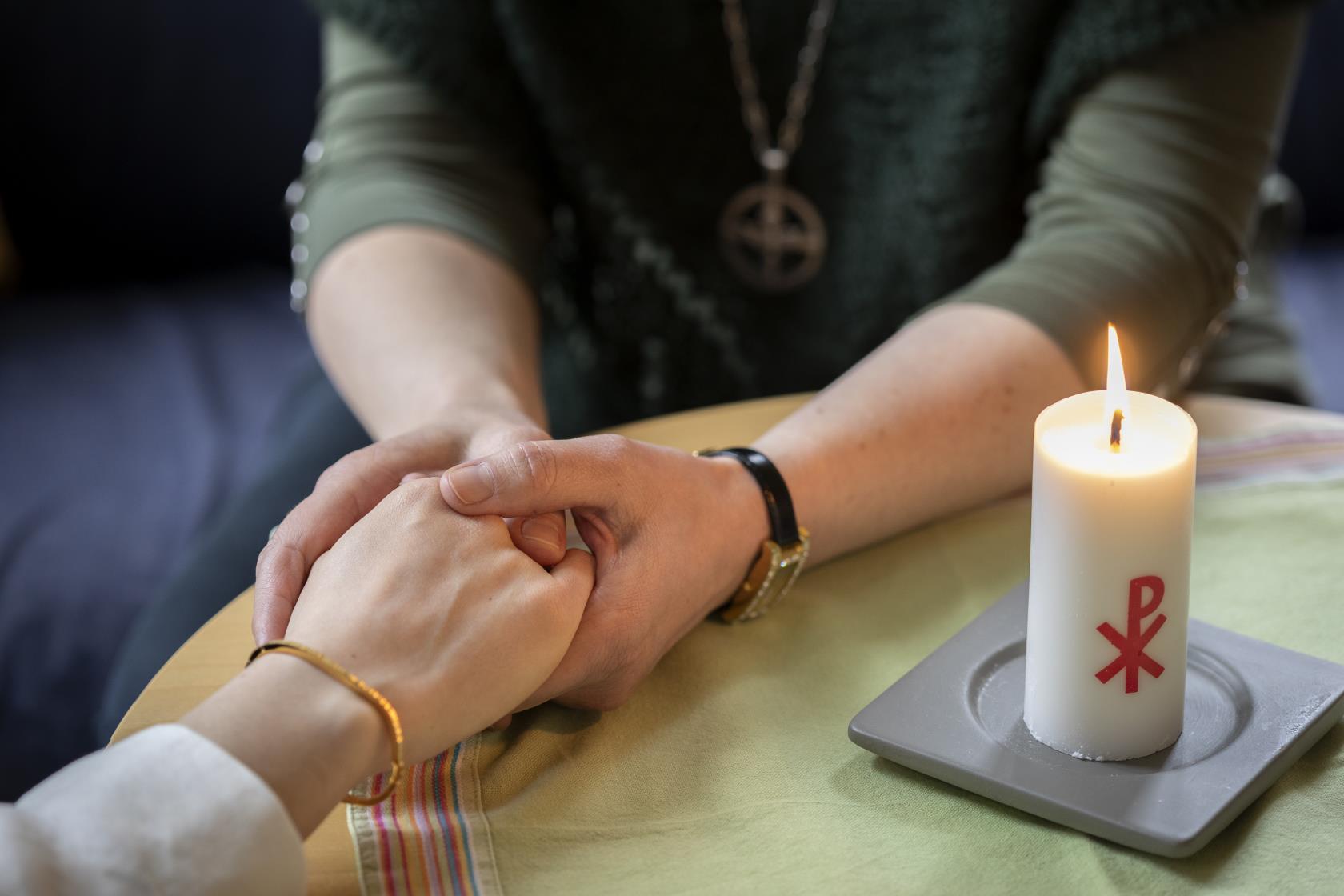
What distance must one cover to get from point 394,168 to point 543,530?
0.50 m

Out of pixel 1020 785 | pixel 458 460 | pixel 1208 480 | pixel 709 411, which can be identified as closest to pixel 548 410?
pixel 709 411

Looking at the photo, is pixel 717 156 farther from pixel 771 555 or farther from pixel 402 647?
pixel 402 647

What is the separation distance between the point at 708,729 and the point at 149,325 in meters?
1.27

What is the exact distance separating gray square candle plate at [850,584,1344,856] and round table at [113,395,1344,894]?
17 cm

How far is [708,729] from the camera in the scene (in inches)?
24.3

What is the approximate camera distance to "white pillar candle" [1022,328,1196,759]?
1.65 ft

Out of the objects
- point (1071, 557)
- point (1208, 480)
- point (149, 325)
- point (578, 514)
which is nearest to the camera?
point (1071, 557)

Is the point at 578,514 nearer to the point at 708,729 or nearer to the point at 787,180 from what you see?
the point at 708,729

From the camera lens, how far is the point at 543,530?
65cm

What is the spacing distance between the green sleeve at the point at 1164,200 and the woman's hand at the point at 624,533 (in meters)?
0.29

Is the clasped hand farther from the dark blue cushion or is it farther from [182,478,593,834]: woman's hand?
the dark blue cushion

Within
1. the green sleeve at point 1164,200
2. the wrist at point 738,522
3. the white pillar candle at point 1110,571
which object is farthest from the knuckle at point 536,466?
the green sleeve at point 1164,200

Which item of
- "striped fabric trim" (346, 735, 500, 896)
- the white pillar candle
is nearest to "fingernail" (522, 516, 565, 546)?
"striped fabric trim" (346, 735, 500, 896)

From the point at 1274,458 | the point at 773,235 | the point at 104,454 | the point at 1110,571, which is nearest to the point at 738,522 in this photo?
the point at 1110,571
